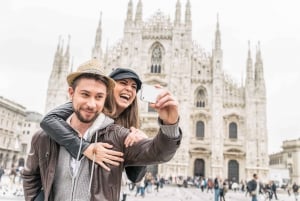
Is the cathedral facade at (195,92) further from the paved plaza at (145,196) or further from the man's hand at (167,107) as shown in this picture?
the man's hand at (167,107)

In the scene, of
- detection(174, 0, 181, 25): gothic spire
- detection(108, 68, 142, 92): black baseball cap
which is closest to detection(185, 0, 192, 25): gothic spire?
detection(174, 0, 181, 25): gothic spire

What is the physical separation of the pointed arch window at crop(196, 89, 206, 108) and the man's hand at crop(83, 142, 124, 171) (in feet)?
95.2

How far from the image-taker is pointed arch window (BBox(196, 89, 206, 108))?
98.6ft

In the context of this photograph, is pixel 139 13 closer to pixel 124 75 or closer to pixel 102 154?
pixel 124 75

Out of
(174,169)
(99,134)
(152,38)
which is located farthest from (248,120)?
(99,134)

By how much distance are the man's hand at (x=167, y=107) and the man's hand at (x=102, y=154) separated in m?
0.29

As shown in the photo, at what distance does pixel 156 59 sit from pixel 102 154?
99.7 feet

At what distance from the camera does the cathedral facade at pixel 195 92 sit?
2783 centimetres

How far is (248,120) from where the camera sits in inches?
1116

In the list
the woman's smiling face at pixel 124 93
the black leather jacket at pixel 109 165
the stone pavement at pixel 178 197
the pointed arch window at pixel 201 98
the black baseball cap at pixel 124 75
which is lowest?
the stone pavement at pixel 178 197

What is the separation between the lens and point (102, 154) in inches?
52.4

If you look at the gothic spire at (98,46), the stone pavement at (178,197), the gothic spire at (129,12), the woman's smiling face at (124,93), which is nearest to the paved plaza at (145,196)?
the stone pavement at (178,197)

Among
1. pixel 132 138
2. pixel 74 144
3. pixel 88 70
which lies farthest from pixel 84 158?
pixel 88 70

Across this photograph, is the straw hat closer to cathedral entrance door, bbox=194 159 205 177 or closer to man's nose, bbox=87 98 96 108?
man's nose, bbox=87 98 96 108
